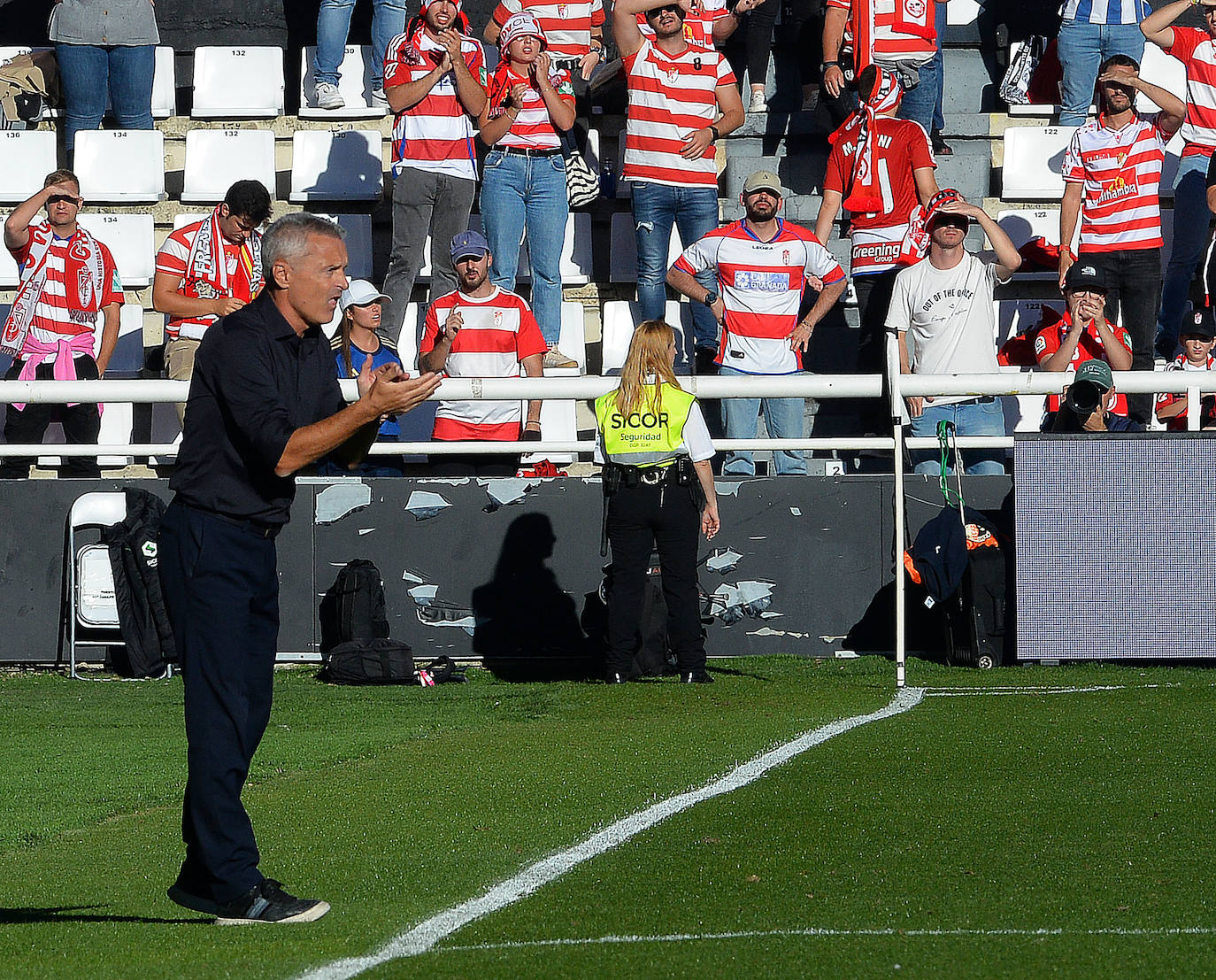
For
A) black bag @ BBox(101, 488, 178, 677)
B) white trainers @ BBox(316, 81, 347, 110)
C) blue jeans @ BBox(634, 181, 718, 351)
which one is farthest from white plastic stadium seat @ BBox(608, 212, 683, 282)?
black bag @ BBox(101, 488, 178, 677)

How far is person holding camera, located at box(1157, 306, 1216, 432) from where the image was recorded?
1156cm

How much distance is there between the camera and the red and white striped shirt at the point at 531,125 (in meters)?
12.1

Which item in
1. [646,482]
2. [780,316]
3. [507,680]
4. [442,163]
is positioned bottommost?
[507,680]

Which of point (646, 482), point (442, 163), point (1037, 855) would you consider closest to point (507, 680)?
point (646, 482)

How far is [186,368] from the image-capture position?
10969 mm

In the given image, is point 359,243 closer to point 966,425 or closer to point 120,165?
point 120,165

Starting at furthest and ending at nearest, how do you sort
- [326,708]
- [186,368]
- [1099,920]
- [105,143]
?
[105,143]
[186,368]
[326,708]
[1099,920]

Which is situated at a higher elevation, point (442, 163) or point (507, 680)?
point (442, 163)

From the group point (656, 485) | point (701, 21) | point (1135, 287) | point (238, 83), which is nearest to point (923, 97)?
point (701, 21)

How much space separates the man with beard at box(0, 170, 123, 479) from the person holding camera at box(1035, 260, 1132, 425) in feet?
21.5

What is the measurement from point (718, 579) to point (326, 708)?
2656 millimetres

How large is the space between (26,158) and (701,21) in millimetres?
5883

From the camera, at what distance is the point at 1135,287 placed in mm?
11828

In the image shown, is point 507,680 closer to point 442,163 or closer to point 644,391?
point 644,391
